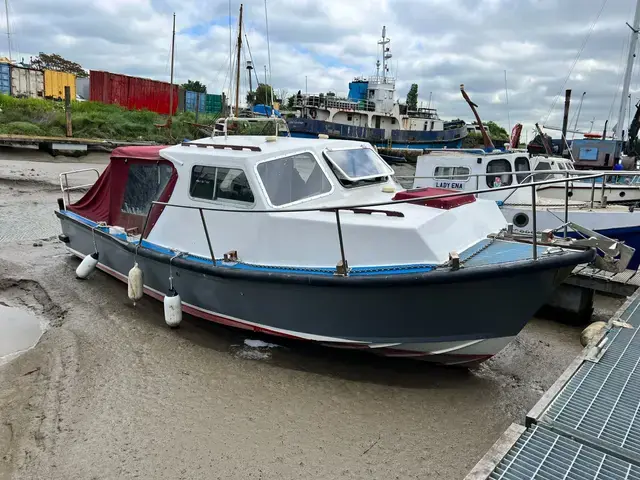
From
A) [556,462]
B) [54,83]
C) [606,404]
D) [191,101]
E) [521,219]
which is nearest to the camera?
[556,462]

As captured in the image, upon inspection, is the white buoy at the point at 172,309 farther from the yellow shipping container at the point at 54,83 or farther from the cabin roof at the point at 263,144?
the yellow shipping container at the point at 54,83

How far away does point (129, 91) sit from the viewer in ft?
103

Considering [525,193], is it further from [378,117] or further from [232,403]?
[378,117]

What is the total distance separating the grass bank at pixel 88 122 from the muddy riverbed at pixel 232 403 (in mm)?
16219

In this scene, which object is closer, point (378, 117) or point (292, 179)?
point (292, 179)

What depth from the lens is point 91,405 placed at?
4312 millimetres

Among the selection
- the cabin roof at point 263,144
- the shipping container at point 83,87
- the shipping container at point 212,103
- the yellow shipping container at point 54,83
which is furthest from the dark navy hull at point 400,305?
the shipping container at point 83,87

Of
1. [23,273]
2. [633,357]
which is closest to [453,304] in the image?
[633,357]

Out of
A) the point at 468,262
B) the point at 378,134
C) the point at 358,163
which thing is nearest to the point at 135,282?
the point at 358,163

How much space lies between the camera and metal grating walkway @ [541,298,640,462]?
9.98 feet

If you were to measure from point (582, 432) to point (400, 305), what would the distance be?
164 cm

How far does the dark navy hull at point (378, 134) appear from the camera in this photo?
2798 centimetres

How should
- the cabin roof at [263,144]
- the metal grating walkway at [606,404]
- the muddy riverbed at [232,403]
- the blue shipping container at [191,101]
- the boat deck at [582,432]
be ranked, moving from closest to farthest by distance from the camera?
1. the boat deck at [582,432]
2. the metal grating walkway at [606,404]
3. the muddy riverbed at [232,403]
4. the cabin roof at [263,144]
5. the blue shipping container at [191,101]

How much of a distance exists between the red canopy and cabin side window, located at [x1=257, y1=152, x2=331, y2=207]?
1.42m
